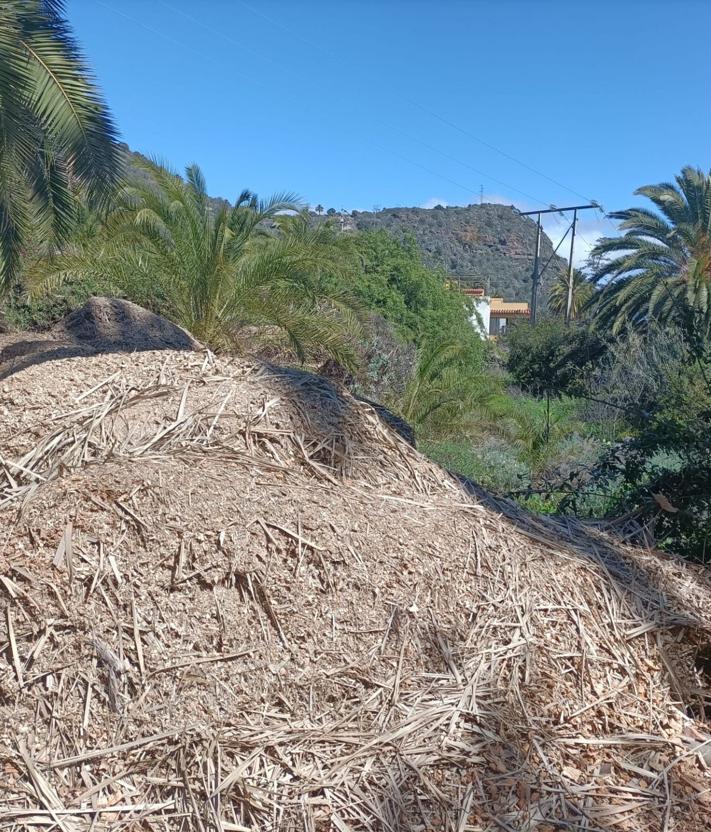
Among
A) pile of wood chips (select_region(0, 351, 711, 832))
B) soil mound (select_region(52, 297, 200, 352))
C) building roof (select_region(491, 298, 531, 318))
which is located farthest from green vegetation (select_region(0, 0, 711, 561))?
building roof (select_region(491, 298, 531, 318))

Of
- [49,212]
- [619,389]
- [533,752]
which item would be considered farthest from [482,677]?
[619,389]

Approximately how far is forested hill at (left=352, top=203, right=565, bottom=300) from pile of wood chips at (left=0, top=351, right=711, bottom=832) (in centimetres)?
5122

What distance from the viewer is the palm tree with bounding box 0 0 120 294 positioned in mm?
5469

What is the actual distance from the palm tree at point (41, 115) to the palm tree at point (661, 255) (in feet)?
48.8

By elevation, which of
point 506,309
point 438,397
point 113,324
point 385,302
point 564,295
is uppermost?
point 564,295

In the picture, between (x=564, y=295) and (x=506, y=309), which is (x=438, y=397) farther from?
(x=506, y=309)

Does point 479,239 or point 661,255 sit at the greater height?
point 479,239

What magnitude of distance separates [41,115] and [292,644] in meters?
4.76

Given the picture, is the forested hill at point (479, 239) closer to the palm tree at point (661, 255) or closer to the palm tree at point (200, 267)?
the palm tree at point (661, 255)

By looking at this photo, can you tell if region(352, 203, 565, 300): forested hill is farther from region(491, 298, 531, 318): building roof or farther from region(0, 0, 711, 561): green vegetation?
region(0, 0, 711, 561): green vegetation

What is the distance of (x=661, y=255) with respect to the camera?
1927cm

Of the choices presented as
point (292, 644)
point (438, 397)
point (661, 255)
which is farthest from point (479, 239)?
point (292, 644)

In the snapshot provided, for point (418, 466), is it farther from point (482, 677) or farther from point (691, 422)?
point (691, 422)

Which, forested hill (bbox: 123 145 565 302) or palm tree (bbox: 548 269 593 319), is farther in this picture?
forested hill (bbox: 123 145 565 302)
